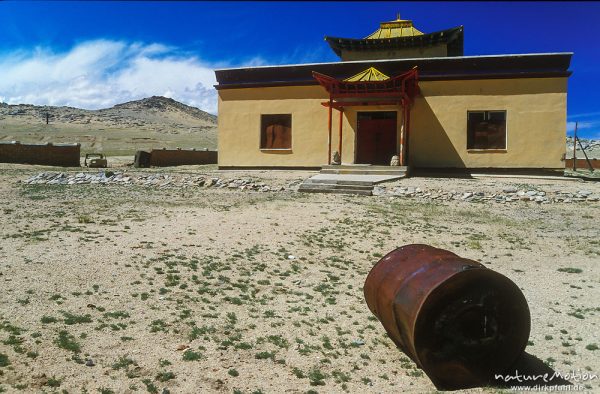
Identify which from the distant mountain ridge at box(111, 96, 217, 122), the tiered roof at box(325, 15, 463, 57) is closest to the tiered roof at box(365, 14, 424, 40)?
the tiered roof at box(325, 15, 463, 57)

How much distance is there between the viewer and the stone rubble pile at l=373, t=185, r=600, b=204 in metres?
13.1

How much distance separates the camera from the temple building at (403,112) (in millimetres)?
18938

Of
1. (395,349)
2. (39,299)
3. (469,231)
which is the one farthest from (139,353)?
(469,231)

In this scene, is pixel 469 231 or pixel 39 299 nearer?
pixel 39 299

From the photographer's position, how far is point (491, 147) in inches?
772

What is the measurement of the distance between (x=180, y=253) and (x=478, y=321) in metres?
4.78

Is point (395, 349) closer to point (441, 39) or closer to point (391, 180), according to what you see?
point (391, 180)

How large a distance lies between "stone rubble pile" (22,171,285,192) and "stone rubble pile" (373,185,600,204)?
3.71 metres

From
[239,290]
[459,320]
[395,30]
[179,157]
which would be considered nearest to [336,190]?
[239,290]

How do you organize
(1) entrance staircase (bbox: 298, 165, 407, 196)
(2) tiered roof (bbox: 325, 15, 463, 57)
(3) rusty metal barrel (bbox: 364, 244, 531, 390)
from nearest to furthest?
1. (3) rusty metal barrel (bbox: 364, 244, 531, 390)
2. (1) entrance staircase (bbox: 298, 165, 407, 196)
3. (2) tiered roof (bbox: 325, 15, 463, 57)

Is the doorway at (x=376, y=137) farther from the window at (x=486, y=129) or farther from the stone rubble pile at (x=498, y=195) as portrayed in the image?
the stone rubble pile at (x=498, y=195)

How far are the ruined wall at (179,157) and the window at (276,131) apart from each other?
7.98 metres

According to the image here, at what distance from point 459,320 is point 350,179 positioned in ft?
38.3

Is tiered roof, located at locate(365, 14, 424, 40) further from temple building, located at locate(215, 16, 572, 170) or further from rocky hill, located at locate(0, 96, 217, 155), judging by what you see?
rocky hill, located at locate(0, 96, 217, 155)
